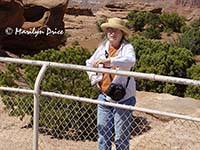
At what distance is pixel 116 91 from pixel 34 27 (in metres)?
14.7

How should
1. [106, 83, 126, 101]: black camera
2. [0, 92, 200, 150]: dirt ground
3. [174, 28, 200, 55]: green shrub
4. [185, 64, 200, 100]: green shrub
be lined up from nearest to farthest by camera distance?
[106, 83, 126, 101]: black camera → [0, 92, 200, 150]: dirt ground → [185, 64, 200, 100]: green shrub → [174, 28, 200, 55]: green shrub

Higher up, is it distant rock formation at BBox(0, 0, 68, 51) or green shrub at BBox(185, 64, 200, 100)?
green shrub at BBox(185, 64, 200, 100)

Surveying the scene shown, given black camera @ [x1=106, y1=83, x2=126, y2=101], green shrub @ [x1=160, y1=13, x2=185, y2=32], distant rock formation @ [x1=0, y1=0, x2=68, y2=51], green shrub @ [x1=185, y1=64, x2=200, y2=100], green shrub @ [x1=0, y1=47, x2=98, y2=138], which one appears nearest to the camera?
black camera @ [x1=106, y1=83, x2=126, y2=101]

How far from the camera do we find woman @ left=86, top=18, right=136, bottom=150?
15.9 ft

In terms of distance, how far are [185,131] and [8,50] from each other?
13334mm

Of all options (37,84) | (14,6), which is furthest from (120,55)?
(14,6)

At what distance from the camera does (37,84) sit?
16.4 ft

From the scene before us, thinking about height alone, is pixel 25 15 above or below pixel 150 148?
below

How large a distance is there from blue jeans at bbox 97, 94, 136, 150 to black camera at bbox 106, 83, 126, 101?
12cm

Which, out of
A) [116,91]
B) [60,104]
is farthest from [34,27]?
[116,91]

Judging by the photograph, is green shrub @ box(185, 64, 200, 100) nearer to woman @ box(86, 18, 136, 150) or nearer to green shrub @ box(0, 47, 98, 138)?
green shrub @ box(0, 47, 98, 138)

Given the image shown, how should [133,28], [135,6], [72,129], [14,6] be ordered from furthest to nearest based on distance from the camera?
[135,6], [133,28], [14,6], [72,129]

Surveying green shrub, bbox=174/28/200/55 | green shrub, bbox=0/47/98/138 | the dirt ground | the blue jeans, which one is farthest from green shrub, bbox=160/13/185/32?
the blue jeans

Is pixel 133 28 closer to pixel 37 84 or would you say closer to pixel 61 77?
pixel 61 77
